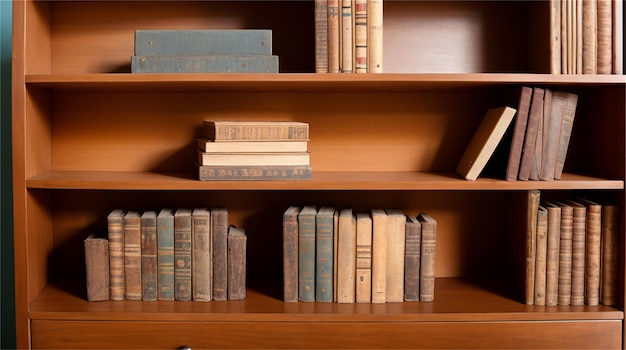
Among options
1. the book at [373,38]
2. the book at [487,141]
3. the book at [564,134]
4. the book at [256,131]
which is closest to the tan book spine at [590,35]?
the book at [564,134]

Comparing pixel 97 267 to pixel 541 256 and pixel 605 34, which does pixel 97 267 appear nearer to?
pixel 541 256

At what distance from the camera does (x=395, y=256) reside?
1.86m

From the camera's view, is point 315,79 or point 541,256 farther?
point 541,256

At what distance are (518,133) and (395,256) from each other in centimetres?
48

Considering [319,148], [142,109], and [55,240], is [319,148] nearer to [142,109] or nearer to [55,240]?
[142,109]

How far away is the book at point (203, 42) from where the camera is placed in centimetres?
180

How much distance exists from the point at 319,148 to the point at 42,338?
3.16ft

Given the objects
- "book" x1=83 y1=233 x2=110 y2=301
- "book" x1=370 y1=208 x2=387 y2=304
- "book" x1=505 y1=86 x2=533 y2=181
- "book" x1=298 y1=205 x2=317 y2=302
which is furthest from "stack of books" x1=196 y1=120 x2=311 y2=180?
"book" x1=505 y1=86 x2=533 y2=181

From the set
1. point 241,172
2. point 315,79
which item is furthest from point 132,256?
point 315,79

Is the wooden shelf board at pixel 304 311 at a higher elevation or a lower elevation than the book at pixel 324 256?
lower

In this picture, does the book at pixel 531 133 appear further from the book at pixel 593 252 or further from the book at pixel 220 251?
the book at pixel 220 251

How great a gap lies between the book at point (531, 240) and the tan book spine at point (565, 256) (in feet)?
0.25

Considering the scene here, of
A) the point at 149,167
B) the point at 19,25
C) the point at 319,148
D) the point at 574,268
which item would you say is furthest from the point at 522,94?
the point at 19,25

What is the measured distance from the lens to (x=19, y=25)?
175 cm
